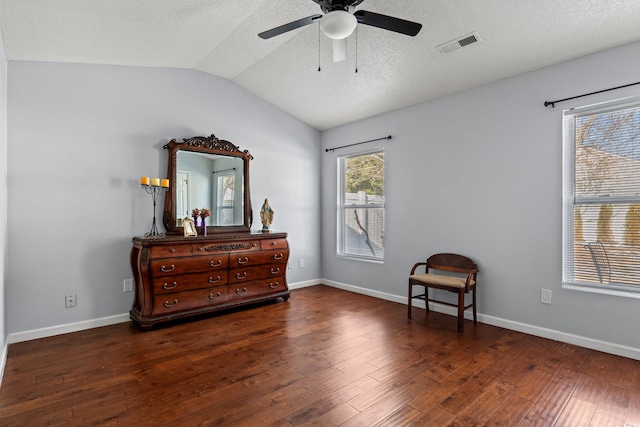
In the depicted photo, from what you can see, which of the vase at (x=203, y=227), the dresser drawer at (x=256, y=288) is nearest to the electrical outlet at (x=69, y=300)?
the vase at (x=203, y=227)

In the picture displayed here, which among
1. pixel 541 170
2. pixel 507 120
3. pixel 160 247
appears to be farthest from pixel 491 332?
pixel 160 247

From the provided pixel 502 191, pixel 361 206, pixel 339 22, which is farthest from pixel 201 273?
pixel 502 191

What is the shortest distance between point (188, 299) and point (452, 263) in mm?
2872

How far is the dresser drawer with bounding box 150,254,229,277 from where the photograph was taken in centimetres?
324

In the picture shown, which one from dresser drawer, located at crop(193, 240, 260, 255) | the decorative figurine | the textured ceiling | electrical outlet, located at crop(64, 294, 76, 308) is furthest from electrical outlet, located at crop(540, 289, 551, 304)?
electrical outlet, located at crop(64, 294, 76, 308)

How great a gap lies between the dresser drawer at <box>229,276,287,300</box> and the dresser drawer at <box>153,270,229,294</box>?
0.17 m

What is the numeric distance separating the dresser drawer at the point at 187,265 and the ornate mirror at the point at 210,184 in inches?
20.4

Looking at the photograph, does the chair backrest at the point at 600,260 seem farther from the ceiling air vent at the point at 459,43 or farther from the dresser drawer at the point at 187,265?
the dresser drawer at the point at 187,265

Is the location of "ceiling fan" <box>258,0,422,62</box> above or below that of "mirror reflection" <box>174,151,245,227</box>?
above

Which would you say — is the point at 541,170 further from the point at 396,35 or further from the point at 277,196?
the point at 277,196

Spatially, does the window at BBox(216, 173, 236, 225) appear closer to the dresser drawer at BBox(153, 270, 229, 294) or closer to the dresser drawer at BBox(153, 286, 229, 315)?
the dresser drawer at BBox(153, 270, 229, 294)

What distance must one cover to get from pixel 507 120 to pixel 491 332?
209 centimetres

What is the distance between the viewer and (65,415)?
6.11ft

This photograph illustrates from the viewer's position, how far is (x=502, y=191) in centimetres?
337
